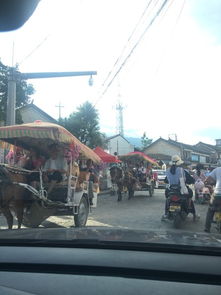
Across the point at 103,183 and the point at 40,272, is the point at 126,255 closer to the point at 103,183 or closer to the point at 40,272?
the point at 40,272

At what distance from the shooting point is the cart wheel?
934 cm

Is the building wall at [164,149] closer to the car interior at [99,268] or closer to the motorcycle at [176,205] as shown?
the motorcycle at [176,205]

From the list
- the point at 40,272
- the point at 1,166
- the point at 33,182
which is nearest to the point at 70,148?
the point at 33,182

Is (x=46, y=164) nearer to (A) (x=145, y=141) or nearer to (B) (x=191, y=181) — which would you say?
(B) (x=191, y=181)

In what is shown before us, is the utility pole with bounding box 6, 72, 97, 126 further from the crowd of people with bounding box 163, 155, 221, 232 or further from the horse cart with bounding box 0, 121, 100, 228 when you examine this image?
the crowd of people with bounding box 163, 155, 221, 232

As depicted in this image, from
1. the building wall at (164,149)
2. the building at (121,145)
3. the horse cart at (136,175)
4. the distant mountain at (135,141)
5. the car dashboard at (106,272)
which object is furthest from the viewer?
the distant mountain at (135,141)

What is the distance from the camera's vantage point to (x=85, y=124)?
3444cm

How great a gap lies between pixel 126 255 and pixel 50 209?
21.1 ft

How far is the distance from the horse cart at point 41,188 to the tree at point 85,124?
936 inches

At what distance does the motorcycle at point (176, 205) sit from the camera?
8.95 meters

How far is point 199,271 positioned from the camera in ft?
6.93

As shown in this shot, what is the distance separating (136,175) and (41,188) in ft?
39.6

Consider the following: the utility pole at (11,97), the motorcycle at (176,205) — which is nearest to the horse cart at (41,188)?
the motorcycle at (176,205)

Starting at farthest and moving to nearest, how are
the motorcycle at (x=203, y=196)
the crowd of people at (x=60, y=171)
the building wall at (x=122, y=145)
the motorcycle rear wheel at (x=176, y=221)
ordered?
the building wall at (x=122, y=145), the motorcycle at (x=203, y=196), the motorcycle rear wheel at (x=176, y=221), the crowd of people at (x=60, y=171)
